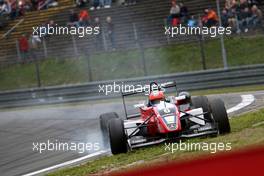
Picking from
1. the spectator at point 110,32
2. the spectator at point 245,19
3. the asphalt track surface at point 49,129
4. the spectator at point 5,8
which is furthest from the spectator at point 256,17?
the spectator at point 5,8

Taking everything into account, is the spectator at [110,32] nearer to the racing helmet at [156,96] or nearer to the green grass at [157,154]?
the racing helmet at [156,96]

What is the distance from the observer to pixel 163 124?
30.0ft

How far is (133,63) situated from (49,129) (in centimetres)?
893

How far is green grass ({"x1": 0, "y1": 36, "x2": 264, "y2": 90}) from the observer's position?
20.2m

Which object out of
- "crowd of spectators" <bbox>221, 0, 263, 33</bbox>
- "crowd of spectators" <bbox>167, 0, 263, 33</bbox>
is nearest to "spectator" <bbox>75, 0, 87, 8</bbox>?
"crowd of spectators" <bbox>167, 0, 263, 33</bbox>

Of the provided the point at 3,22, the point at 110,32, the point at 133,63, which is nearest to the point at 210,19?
the point at 133,63

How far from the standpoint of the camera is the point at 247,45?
799 inches

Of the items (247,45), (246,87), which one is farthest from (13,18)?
(246,87)

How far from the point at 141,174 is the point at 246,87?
567 inches

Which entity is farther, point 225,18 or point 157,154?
point 225,18

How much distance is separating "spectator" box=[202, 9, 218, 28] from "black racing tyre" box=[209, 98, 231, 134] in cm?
1092

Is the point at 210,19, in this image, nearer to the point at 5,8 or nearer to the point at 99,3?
the point at 99,3

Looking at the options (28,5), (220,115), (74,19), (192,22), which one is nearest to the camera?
(220,115)

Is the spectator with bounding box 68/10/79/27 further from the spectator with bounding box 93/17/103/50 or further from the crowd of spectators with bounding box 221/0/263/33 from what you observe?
the crowd of spectators with bounding box 221/0/263/33
